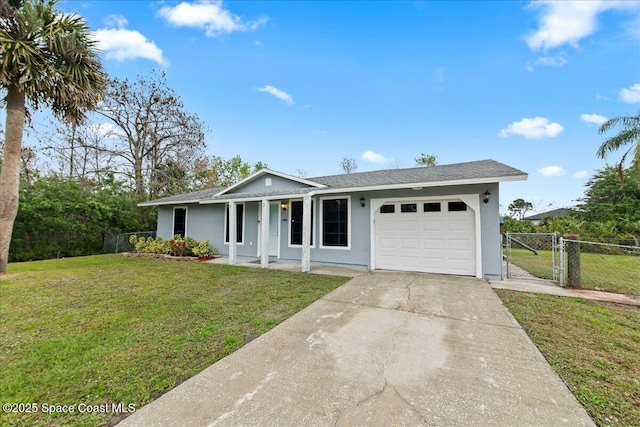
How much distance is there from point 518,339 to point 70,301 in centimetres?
733

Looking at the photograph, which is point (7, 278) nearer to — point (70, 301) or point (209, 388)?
point (70, 301)

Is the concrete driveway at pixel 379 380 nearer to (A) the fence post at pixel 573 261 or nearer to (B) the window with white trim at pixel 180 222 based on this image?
(A) the fence post at pixel 573 261

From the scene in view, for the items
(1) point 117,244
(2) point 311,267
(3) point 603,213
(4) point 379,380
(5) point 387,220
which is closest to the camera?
(4) point 379,380

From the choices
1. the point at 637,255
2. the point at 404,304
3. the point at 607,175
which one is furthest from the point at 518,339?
the point at 607,175

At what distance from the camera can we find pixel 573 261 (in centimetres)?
583

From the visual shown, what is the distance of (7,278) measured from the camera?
6.68 metres

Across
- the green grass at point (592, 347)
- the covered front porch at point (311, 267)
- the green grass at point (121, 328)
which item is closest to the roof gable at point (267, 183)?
the covered front porch at point (311, 267)

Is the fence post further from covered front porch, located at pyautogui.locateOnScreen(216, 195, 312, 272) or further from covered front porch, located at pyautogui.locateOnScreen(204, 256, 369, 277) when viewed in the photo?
covered front porch, located at pyautogui.locateOnScreen(216, 195, 312, 272)

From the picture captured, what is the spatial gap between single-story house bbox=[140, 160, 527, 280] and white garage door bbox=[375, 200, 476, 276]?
23 mm

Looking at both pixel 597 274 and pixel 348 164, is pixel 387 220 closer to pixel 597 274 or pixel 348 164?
pixel 597 274

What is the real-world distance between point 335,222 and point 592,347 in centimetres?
620

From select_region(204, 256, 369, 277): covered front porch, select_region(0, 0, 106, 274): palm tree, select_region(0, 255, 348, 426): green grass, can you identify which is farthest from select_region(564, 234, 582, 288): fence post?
select_region(0, 0, 106, 274): palm tree

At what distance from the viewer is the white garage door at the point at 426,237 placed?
22.2 feet

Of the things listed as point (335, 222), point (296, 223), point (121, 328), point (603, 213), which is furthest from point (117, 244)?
point (603, 213)
